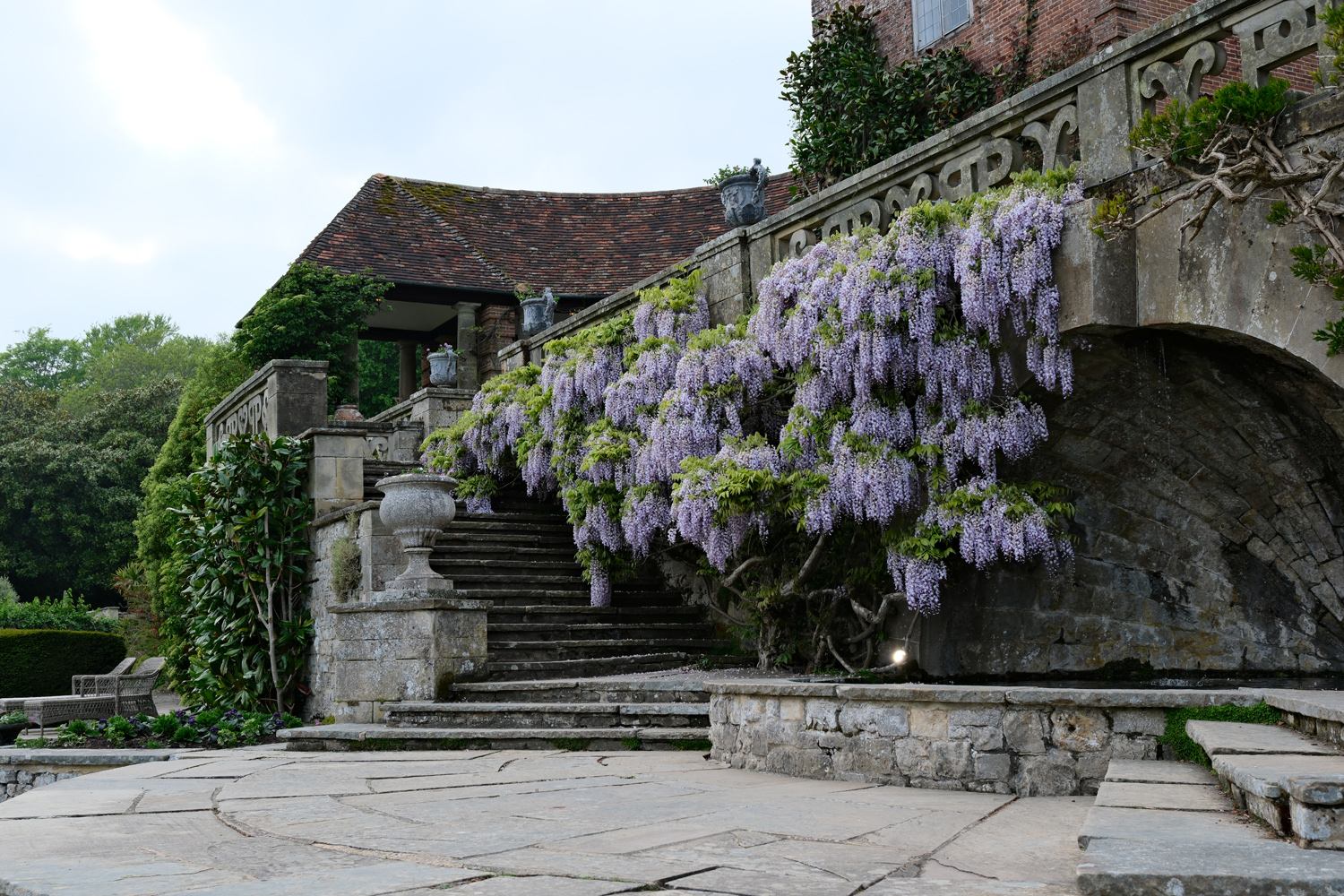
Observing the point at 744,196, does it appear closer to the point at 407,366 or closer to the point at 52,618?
the point at 407,366

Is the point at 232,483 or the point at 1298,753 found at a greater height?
the point at 232,483

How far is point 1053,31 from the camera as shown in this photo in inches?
456

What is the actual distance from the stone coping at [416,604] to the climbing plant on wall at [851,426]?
1330mm

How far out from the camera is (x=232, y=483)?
1119 centimetres

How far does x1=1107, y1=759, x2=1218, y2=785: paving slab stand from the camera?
11.9 feet

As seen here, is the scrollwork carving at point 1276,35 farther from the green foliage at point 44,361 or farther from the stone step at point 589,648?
the green foliage at point 44,361

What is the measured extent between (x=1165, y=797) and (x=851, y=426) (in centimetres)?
407

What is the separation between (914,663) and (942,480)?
131 centimetres

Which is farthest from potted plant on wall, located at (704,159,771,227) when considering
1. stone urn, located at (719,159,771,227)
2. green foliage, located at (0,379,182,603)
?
green foliage, located at (0,379,182,603)

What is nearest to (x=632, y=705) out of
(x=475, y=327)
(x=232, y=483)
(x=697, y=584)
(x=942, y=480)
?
(x=942, y=480)

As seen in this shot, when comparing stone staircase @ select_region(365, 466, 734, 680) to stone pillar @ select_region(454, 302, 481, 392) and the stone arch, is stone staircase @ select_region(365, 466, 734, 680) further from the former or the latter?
stone pillar @ select_region(454, 302, 481, 392)

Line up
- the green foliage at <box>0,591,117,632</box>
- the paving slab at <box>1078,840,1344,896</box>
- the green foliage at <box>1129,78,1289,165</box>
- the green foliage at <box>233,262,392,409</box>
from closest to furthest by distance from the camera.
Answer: the paving slab at <box>1078,840,1344,896</box>, the green foliage at <box>1129,78,1289,165</box>, the green foliage at <box>233,262,392,409</box>, the green foliage at <box>0,591,117,632</box>

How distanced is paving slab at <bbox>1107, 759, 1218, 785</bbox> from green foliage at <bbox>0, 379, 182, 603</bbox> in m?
31.6

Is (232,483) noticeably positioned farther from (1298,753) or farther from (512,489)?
(1298,753)
